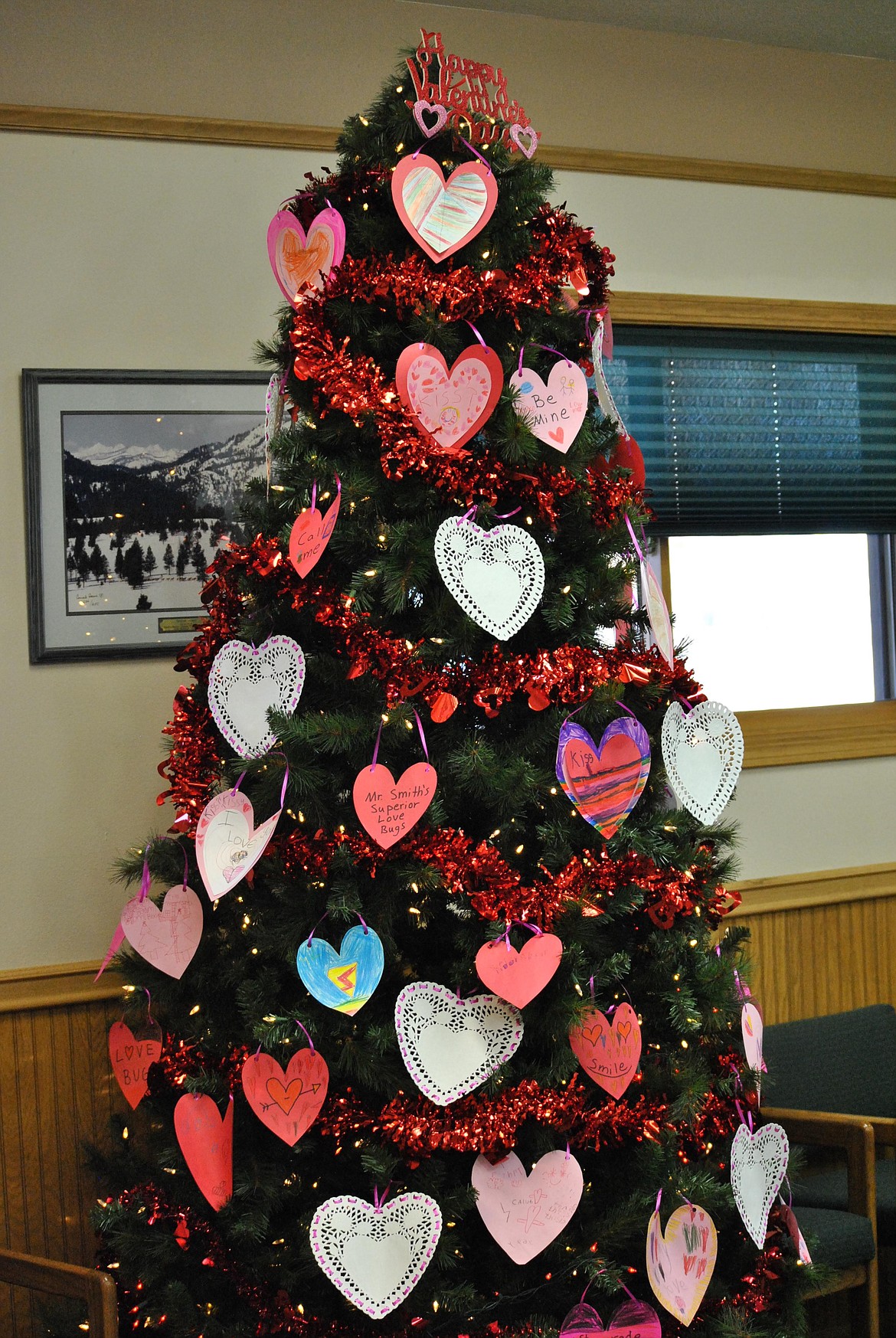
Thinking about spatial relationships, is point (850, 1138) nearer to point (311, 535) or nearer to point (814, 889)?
point (814, 889)

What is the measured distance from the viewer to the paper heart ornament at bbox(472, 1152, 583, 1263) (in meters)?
1.49

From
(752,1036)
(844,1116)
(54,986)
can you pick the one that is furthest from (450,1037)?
(54,986)

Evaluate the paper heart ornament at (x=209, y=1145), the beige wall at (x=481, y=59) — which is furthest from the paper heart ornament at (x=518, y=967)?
the beige wall at (x=481, y=59)

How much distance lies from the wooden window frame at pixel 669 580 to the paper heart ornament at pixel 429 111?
1.15 meters

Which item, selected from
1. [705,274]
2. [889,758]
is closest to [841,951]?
[889,758]

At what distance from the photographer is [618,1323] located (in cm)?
155

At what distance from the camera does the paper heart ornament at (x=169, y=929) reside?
1.79m

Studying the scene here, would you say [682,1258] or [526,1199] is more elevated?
[526,1199]

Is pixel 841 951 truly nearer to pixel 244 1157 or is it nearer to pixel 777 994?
pixel 777 994

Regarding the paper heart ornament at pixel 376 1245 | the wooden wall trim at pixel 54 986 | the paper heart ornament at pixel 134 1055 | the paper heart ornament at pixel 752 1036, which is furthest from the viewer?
the wooden wall trim at pixel 54 986

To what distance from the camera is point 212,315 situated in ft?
8.07

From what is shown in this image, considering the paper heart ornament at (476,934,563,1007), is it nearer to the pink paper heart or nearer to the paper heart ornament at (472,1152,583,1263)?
the paper heart ornament at (472,1152,583,1263)

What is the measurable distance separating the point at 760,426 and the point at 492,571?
1.65 m

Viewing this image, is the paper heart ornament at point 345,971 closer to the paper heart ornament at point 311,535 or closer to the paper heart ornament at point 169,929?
the paper heart ornament at point 169,929
